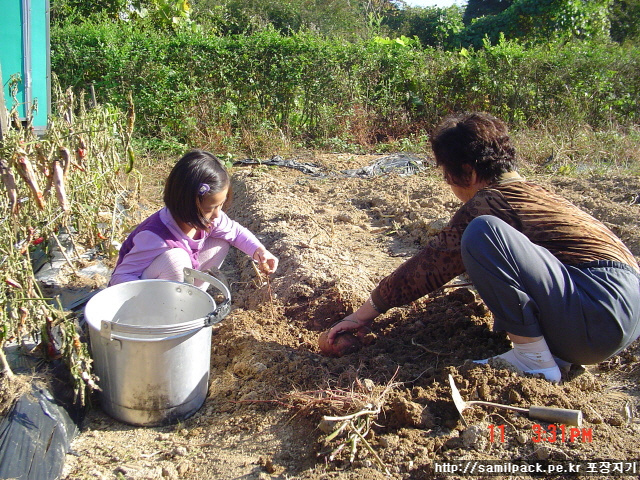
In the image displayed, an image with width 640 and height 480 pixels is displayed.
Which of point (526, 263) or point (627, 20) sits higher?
point (627, 20)

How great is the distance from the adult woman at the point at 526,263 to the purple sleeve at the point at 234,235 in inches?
35.7

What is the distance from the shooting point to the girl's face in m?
2.64

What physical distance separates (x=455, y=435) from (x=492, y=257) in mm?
664

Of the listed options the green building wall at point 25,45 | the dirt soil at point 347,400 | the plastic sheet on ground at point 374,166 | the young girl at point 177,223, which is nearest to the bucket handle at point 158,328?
the dirt soil at point 347,400

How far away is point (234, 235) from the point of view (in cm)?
304

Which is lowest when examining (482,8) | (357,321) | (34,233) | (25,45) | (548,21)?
(357,321)

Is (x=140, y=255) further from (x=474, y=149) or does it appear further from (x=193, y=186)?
(x=474, y=149)

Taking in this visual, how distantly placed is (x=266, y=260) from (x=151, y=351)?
91cm

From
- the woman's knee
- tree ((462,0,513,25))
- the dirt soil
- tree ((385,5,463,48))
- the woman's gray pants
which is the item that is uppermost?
tree ((462,0,513,25))

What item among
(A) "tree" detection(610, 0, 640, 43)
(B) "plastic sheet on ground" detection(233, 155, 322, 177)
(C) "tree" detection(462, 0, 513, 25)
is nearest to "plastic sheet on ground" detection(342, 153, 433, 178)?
(B) "plastic sheet on ground" detection(233, 155, 322, 177)

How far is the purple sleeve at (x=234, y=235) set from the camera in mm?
2973

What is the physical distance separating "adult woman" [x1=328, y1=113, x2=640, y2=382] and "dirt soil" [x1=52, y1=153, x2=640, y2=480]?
211mm

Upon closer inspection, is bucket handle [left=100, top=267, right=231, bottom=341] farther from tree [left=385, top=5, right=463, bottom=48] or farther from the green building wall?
tree [left=385, top=5, right=463, bottom=48]

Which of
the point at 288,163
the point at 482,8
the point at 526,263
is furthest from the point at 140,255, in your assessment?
the point at 482,8
